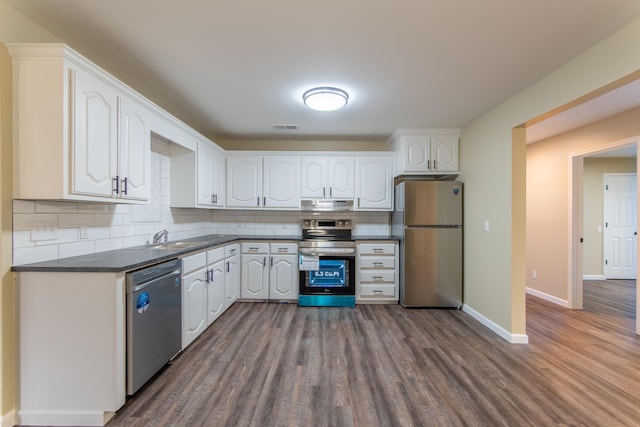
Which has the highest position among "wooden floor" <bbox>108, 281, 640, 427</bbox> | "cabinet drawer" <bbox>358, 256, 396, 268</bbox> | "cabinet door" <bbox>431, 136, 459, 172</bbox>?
"cabinet door" <bbox>431, 136, 459, 172</bbox>

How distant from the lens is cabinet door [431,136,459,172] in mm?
3873

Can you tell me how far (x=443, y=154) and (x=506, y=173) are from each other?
1.09 m

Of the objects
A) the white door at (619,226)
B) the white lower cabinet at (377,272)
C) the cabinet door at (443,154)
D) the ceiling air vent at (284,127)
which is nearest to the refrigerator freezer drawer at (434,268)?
the white lower cabinet at (377,272)

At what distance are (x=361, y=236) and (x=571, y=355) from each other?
2621 mm

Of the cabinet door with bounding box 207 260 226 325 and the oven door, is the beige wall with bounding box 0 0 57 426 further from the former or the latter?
the oven door

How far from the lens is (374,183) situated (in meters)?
4.14

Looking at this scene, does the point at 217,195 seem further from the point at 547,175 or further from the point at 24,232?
the point at 547,175

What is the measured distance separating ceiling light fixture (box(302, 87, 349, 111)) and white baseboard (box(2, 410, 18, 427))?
3.03m

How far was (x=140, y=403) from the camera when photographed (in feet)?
6.07

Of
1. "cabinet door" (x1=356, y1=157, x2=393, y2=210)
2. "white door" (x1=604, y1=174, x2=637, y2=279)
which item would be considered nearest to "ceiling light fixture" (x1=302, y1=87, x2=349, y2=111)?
"cabinet door" (x1=356, y1=157, x2=393, y2=210)

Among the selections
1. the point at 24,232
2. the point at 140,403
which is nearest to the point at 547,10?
the point at 24,232

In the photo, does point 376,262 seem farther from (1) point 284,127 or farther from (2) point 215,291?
(1) point 284,127

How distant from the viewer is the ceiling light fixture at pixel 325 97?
2.59 metres

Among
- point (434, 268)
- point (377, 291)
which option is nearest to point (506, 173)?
point (434, 268)
